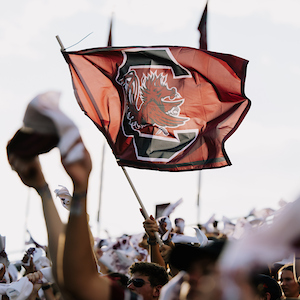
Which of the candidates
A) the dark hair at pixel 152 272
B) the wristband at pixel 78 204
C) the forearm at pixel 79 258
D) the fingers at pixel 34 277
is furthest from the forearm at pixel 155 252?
the wristband at pixel 78 204

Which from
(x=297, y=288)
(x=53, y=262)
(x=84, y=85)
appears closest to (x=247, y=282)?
(x=53, y=262)

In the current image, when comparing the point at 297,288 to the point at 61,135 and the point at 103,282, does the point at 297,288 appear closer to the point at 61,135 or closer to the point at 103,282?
the point at 103,282

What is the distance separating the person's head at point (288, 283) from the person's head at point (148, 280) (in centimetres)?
146

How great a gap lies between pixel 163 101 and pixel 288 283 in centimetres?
334

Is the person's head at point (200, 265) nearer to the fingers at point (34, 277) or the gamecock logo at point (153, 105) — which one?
the fingers at point (34, 277)

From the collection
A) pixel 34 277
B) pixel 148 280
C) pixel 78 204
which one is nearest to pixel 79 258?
pixel 78 204

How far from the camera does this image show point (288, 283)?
5242 mm

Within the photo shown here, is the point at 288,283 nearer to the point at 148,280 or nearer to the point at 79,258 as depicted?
the point at 148,280

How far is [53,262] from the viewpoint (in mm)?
2047

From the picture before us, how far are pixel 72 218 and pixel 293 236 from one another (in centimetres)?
78

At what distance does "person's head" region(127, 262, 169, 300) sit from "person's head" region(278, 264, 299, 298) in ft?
4.80

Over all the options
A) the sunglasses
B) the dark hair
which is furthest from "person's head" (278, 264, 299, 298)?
the sunglasses

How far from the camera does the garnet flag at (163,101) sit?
7.47 metres

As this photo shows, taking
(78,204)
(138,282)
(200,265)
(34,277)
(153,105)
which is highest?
(78,204)
